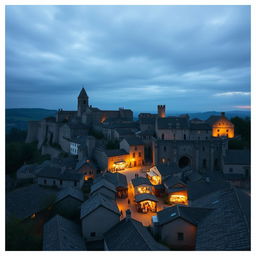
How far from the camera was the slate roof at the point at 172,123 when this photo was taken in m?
36.7

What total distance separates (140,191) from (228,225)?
1364 cm

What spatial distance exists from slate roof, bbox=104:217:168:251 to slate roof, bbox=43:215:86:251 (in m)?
2.18

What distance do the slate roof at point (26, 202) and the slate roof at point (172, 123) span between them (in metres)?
24.0

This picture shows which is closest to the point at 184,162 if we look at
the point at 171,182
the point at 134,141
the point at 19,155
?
the point at 134,141

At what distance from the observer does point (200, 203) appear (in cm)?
1580

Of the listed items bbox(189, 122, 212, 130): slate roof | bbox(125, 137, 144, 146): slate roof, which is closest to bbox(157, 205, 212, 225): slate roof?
bbox(125, 137, 144, 146): slate roof

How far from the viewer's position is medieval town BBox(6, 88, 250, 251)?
39.0 feet

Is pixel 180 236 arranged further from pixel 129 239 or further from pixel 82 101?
pixel 82 101

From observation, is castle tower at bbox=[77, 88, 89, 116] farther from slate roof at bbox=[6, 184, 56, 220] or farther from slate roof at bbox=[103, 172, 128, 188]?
slate roof at bbox=[6, 184, 56, 220]

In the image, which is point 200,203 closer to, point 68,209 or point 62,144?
point 68,209

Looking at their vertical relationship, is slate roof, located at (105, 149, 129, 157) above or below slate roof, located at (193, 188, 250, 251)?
above

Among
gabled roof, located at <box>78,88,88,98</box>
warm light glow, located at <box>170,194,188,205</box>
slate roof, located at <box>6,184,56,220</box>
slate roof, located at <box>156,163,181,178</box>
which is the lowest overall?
warm light glow, located at <box>170,194,188,205</box>
